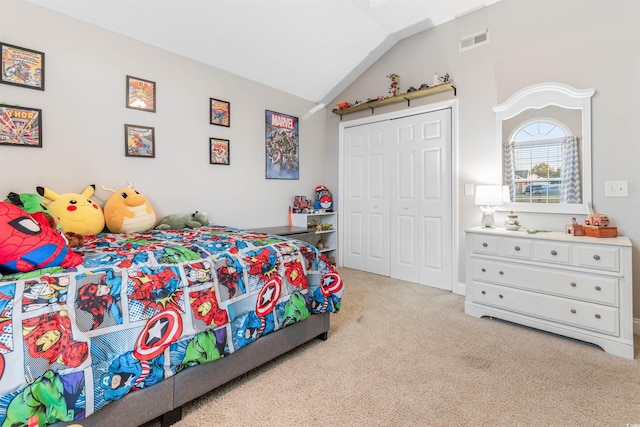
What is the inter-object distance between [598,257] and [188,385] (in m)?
2.64

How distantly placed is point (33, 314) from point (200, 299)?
601 millimetres

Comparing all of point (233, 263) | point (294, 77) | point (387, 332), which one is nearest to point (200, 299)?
point (233, 263)

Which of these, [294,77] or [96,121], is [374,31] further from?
[96,121]

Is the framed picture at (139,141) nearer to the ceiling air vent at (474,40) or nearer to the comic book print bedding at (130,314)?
the comic book print bedding at (130,314)

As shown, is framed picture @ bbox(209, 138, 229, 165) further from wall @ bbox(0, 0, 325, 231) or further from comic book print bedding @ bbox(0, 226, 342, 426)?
comic book print bedding @ bbox(0, 226, 342, 426)

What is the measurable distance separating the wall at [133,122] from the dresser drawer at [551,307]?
2415 millimetres

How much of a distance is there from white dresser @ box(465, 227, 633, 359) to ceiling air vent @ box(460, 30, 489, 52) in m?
1.88

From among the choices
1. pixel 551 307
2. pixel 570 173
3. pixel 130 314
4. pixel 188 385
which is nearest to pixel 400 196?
pixel 570 173

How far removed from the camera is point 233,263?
5.56 feet

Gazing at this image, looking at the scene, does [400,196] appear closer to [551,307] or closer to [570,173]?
[570,173]

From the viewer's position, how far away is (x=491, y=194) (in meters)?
2.80

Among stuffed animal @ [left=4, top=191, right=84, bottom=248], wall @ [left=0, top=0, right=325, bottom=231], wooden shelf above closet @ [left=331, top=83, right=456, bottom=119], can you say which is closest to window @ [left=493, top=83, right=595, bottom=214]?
wooden shelf above closet @ [left=331, top=83, right=456, bottom=119]

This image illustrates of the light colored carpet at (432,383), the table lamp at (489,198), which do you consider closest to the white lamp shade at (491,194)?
the table lamp at (489,198)

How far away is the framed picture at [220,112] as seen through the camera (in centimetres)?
321
